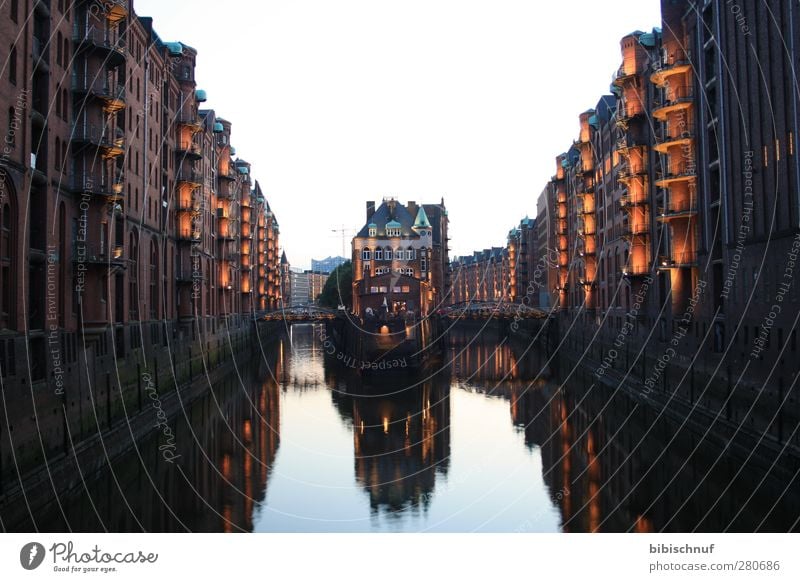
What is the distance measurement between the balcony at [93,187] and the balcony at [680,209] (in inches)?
1004

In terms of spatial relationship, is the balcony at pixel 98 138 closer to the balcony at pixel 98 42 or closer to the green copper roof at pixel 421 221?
the balcony at pixel 98 42

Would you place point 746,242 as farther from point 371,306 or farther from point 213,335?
point 371,306

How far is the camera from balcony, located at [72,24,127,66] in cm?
2947

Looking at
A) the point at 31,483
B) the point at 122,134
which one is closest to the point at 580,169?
the point at 122,134

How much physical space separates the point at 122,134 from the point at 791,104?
26586mm

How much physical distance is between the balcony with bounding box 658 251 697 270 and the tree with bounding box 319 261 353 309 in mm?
90954

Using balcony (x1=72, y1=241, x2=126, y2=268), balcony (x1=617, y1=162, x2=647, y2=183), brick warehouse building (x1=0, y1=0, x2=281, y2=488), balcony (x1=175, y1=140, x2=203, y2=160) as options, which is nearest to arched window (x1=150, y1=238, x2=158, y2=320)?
brick warehouse building (x1=0, y1=0, x2=281, y2=488)

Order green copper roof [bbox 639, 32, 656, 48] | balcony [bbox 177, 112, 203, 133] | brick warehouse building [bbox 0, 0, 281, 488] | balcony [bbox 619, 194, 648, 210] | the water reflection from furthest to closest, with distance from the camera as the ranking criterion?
balcony [bbox 177, 112, 203, 133]
balcony [bbox 619, 194, 648, 210]
green copper roof [bbox 639, 32, 656, 48]
the water reflection
brick warehouse building [bbox 0, 0, 281, 488]

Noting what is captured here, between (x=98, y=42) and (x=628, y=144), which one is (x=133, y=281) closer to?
(x=98, y=42)

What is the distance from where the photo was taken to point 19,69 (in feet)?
79.2

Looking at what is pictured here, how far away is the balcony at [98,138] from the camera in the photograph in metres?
29.4

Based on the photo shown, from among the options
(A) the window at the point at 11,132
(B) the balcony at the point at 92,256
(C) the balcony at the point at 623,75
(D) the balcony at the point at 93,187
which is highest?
(C) the balcony at the point at 623,75

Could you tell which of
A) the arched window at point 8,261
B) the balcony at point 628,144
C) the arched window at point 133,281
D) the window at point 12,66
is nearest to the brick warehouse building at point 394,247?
the balcony at point 628,144

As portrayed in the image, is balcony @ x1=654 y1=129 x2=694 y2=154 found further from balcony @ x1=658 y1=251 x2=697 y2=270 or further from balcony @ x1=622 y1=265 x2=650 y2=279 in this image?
balcony @ x1=622 y1=265 x2=650 y2=279
